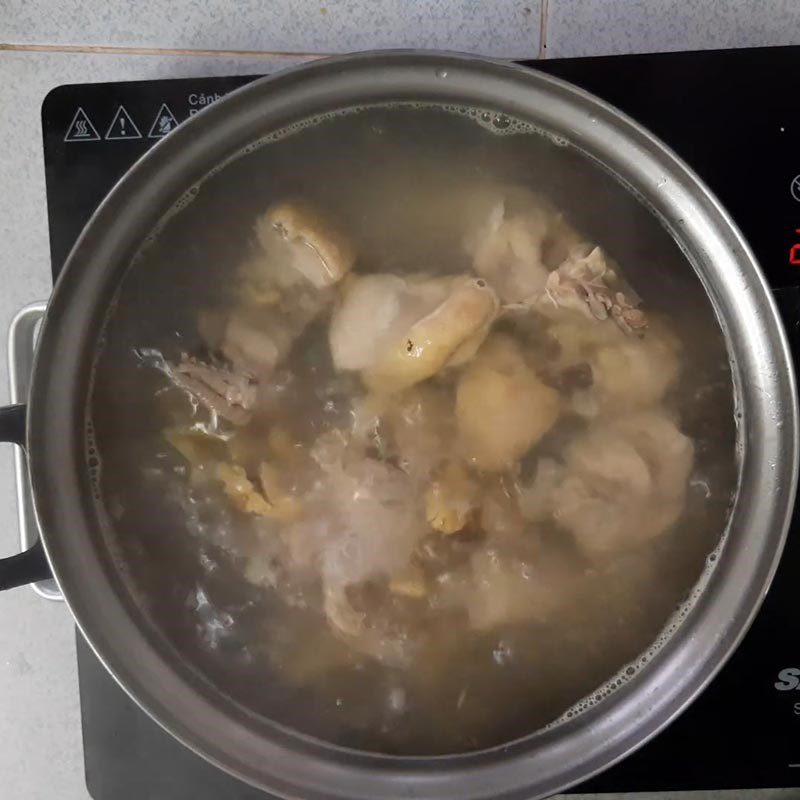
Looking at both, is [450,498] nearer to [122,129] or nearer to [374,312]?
[374,312]

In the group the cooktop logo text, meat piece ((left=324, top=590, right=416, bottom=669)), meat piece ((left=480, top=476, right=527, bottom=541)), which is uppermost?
meat piece ((left=480, top=476, right=527, bottom=541))

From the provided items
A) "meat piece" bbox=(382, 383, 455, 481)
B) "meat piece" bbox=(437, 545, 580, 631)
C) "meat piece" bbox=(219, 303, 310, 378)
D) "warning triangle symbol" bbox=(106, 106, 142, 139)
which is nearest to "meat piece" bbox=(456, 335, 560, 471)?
"meat piece" bbox=(382, 383, 455, 481)

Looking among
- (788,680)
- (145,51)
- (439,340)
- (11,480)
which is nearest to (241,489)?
(439,340)

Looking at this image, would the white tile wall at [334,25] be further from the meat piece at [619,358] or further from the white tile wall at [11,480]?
the meat piece at [619,358]

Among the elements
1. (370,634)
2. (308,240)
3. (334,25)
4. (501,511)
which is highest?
(334,25)

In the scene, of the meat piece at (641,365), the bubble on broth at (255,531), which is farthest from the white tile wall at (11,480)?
the meat piece at (641,365)

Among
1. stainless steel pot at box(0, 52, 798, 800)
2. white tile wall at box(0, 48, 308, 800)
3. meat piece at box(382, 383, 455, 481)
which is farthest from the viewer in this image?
white tile wall at box(0, 48, 308, 800)

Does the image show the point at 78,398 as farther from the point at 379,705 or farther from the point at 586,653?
the point at 586,653

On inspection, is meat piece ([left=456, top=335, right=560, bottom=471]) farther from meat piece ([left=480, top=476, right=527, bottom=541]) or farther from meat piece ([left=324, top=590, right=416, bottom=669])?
meat piece ([left=324, top=590, right=416, bottom=669])
